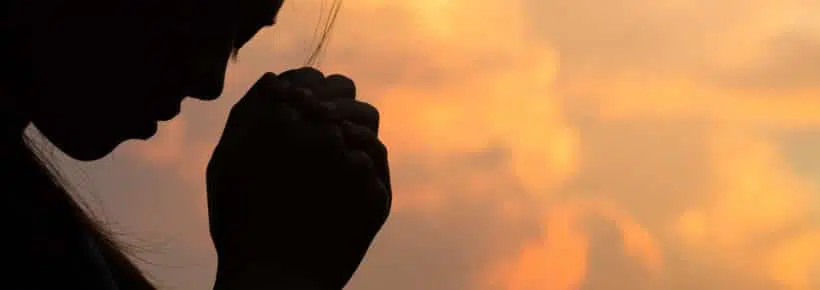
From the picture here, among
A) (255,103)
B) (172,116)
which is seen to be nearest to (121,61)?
(172,116)

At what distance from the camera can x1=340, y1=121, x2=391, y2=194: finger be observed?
96 centimetres

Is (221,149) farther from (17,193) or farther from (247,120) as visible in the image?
(17,193)

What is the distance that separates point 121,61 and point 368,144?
264mm

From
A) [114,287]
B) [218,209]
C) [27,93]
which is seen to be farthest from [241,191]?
[27,93]

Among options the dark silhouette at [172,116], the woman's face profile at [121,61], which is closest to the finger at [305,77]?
the dark silhouette at [172,116]

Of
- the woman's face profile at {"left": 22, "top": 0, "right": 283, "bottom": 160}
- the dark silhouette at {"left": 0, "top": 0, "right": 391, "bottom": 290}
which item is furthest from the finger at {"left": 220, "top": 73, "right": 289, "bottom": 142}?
the woman's face profile at {"left": 22, "top": 0, "right": 283, "bottom": 160}

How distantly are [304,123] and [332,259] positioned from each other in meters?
0.13

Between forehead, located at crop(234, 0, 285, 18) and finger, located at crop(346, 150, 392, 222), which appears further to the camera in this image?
finger, located at crop(346, 150, 392, 222)

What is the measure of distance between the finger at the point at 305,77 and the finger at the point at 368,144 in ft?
0.14

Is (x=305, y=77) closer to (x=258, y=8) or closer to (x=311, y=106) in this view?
(x=311, y=106)

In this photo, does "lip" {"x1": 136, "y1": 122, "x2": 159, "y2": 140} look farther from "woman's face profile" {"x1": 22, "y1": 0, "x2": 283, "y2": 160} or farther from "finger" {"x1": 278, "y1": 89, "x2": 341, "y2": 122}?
"finger" {"x1": 278, "y1": 89, "x2": 341, "y2": 122}

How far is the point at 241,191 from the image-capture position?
3.26 feet

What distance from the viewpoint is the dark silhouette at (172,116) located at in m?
0.75

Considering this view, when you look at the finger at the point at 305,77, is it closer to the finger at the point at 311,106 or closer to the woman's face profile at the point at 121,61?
the finger at the point at 311,106
